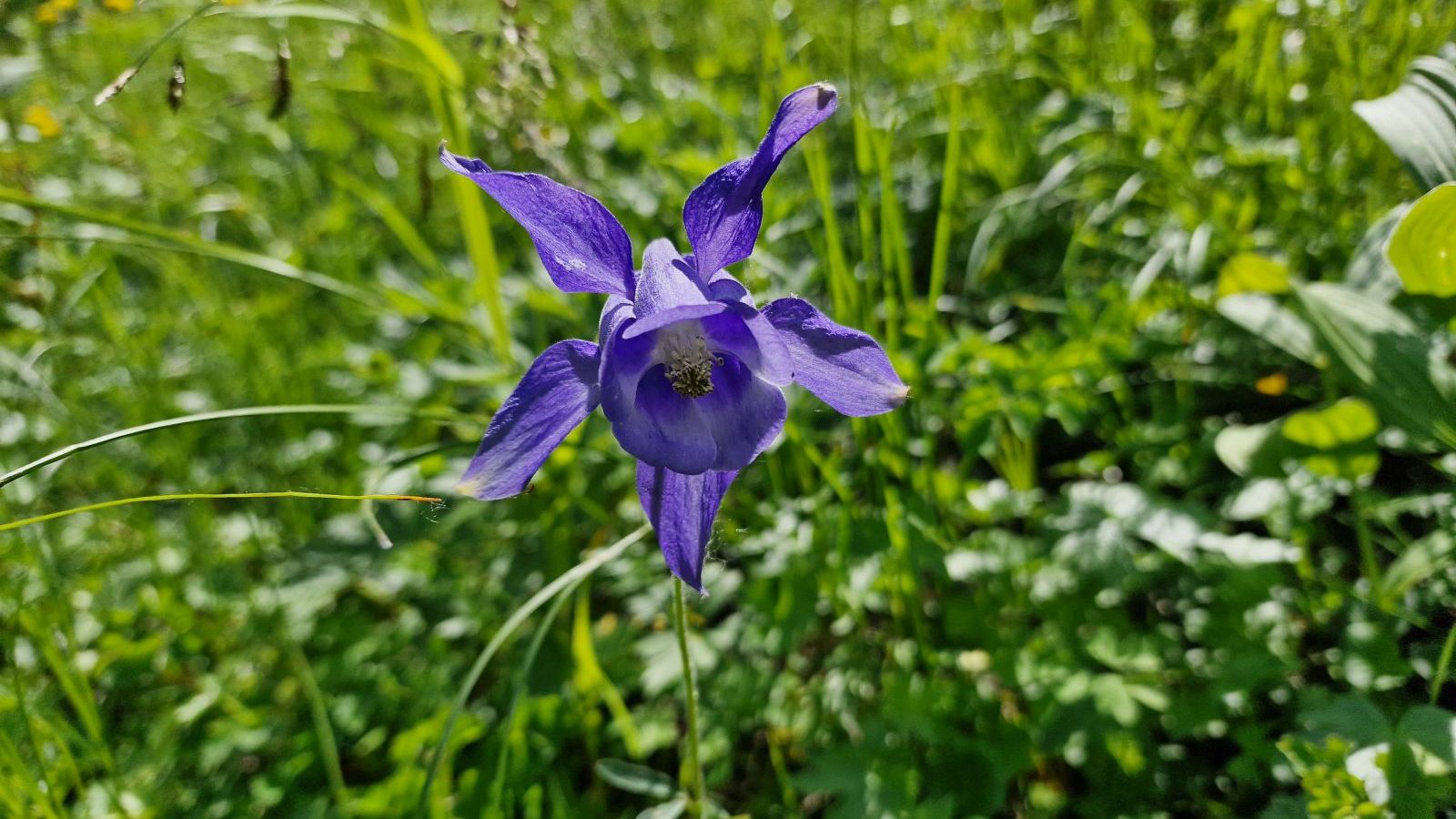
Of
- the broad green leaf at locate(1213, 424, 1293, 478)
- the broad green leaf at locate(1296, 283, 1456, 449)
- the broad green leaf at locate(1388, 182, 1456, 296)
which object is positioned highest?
the broad green leaf at locate(1388, 182, 1456, 296)

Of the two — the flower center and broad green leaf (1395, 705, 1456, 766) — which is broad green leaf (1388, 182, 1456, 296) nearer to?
broad green leaf (1395, 705, 1456, 766)

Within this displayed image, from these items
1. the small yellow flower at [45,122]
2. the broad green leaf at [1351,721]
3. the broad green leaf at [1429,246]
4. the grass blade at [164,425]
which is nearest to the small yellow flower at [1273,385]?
the broad green leaf at [1429,246]

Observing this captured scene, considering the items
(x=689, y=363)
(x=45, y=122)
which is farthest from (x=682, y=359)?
(x=45, y=122)

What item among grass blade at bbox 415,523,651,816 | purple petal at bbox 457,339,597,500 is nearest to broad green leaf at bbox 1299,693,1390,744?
grass blade at bbox 415,523,651,816

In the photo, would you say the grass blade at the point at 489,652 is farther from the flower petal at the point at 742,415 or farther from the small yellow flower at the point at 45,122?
the small yellow flower at the point at 45,122

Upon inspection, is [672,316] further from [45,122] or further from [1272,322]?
[45,122]

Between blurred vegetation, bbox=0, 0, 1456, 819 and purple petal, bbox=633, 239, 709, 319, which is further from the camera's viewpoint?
blurred vegetation, bbox=0, 0, 1456, 819
